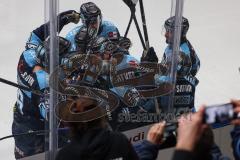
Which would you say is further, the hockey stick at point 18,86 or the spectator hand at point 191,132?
the hockey stick at point 18,86

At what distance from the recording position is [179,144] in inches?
60.6

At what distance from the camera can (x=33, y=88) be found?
13.2 ft

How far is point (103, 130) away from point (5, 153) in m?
2.01

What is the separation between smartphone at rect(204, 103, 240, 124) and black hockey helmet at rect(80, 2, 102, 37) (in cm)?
253

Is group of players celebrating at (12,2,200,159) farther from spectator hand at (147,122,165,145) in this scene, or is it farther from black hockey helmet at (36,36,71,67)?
spectator hand at (147,122,165,145)

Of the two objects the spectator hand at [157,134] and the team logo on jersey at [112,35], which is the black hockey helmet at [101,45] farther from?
the spectator hand at [157,134]

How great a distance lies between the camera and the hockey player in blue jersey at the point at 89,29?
162 inches

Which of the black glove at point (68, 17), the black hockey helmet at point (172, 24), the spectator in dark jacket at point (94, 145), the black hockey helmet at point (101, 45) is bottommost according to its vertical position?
the spectator in dark jacket at point (94, 145)

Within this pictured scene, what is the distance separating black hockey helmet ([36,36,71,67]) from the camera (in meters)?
4.00

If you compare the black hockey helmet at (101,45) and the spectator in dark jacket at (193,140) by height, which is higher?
the black hockey helmet at (101,45)

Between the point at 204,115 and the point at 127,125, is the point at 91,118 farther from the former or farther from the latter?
the point at 127,125

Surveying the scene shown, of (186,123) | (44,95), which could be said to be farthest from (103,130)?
(44,95)

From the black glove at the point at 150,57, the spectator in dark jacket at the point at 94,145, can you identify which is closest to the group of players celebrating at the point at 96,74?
the black glove at the point at 150,57

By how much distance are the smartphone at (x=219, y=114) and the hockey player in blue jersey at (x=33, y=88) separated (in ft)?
7.93
